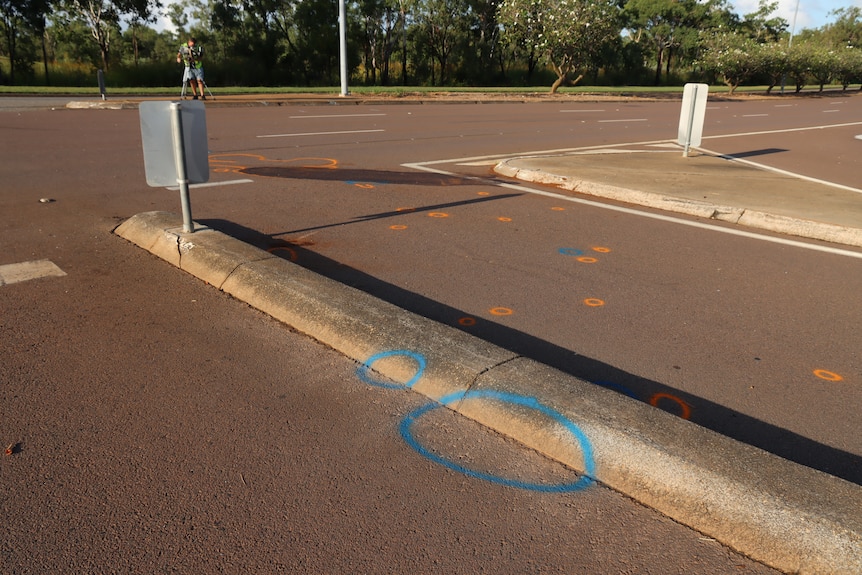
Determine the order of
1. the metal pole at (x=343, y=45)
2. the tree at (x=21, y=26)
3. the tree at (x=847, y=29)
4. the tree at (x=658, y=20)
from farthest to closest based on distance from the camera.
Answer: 1. the tree at (x=847, y=29)
2. the tree at (x=658, y=20)
3. the tree at (x=21, y=26)
4. the metal pole at (x=343, y=45)

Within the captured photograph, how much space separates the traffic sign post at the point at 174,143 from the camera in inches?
206

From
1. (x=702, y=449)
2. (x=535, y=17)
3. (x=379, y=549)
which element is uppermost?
(x=535, y=17)

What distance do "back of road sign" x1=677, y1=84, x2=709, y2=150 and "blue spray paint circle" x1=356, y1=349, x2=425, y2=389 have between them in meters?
8.60

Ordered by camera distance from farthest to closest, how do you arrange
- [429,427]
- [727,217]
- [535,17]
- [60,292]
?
[535,17], [727,217], [60,292], [429,427]

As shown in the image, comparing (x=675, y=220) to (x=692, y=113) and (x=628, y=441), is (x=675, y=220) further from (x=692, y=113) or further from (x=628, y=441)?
(x=628, y=441)

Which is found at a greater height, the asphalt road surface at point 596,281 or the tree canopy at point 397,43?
the tree canopy at point 397,43

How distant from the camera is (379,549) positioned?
2.48 metres

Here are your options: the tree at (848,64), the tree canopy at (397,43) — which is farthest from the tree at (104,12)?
the tree at (848,64)

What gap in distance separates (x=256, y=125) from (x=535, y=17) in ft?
89.5

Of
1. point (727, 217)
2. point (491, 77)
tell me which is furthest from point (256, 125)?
point (491, 77)

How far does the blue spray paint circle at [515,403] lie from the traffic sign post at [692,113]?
883cm

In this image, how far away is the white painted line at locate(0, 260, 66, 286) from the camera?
5096mm

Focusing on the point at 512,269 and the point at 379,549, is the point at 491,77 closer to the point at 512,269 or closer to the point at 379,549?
the point at 512,269

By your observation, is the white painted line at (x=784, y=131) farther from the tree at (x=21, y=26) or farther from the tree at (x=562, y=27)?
the tree at (x=21, y=26)
